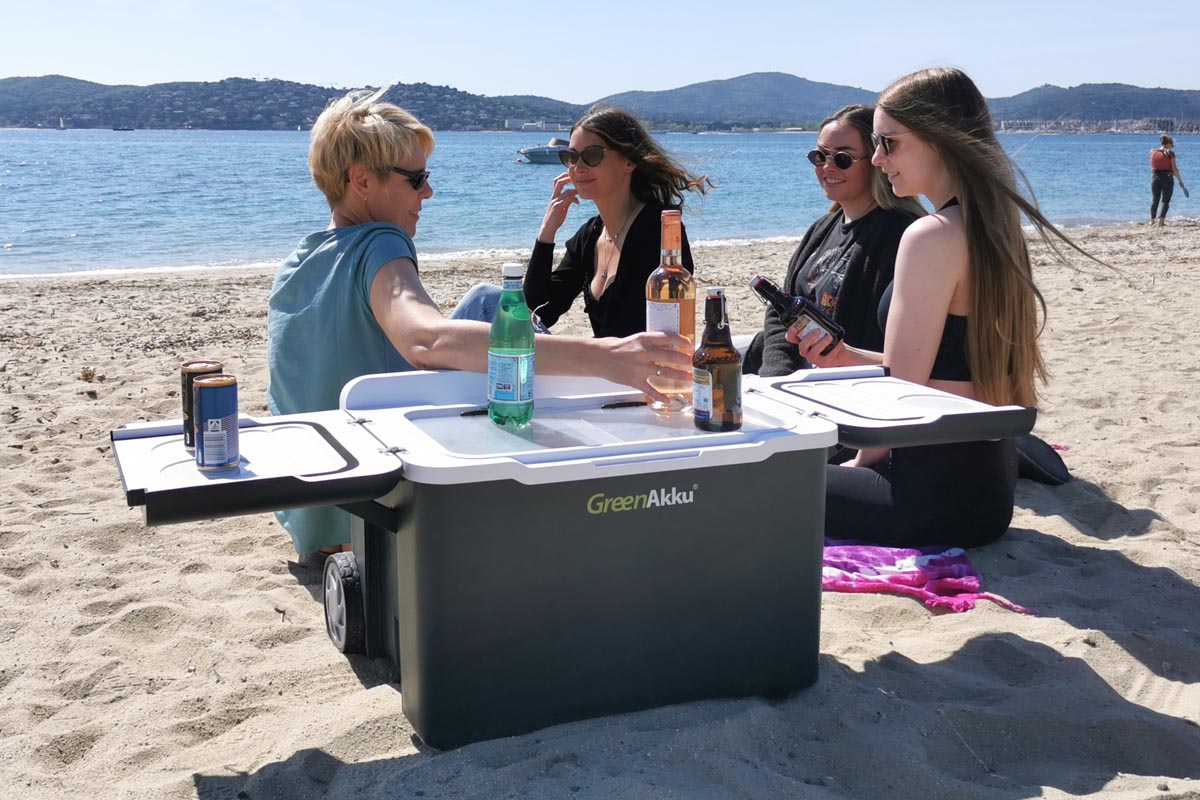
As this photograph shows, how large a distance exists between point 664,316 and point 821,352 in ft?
2.30

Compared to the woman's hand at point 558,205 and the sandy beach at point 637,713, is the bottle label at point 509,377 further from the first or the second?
the woman's hand at point 558,205

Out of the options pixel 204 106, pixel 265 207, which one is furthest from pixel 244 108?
pixel 265 207

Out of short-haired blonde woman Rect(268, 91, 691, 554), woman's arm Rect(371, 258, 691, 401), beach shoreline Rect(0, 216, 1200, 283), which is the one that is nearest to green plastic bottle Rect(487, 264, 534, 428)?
woman's arm Rect(371, 258, 691, 401)

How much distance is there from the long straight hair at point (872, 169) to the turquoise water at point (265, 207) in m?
0.45

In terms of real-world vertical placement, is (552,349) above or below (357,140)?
below

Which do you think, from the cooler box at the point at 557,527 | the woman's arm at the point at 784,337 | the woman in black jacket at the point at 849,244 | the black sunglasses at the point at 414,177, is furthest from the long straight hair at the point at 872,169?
the black sunglasses at the point at 414,177

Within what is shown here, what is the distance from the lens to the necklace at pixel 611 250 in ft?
14.5

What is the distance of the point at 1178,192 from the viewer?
114ft

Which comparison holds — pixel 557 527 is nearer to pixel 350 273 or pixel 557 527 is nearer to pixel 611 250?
pixel 350 273

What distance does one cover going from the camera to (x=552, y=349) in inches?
99.4

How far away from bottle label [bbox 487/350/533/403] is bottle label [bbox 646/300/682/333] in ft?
1.07

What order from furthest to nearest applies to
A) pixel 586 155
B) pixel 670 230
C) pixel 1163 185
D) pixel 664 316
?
pixel 1163 185
pixel 586 155
pixel 670 230
pixel 664 316

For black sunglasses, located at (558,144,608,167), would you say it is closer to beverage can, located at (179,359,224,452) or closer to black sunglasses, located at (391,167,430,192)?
black sunglasses, located at (391,167,430,192)

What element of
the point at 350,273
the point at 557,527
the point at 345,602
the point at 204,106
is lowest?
the point at 345,602
